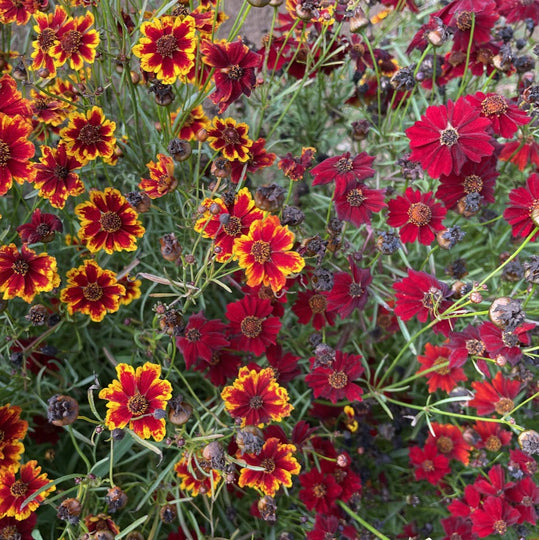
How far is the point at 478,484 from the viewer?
1074 millimetres

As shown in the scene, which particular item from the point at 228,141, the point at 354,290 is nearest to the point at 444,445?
the point at 354,290

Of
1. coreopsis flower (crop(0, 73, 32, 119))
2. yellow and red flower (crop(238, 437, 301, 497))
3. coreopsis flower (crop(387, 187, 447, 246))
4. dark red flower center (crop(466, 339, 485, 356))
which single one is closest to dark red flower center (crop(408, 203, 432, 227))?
coreopsis flower (crop(387, 187, 447, 246))

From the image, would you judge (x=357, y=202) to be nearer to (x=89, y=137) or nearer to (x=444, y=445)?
(x=89, y=137)

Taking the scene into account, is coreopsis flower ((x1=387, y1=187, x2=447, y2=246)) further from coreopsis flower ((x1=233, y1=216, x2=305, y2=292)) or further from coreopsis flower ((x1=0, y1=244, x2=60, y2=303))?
coreopsis flower ((x1=0, y1=244, x2=60, y2=303))

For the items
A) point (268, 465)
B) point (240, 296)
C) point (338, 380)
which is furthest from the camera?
point (240, 296)

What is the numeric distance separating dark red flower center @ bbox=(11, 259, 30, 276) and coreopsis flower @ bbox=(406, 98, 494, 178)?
65cm

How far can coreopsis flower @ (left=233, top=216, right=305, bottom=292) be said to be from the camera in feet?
2.79

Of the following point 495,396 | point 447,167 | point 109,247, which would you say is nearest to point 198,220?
point 109,247

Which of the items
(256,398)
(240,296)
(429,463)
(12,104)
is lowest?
(429,463)

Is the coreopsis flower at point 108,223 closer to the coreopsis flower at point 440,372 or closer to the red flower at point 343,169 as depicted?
the red flower at point 343,169

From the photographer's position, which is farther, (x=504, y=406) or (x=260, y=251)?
(x=504, y=406)

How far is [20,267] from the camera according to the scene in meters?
0.91

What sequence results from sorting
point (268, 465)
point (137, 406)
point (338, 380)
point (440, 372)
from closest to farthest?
point (137, 406) < point (268, 465) < point (338, 380) < point (440, 372)

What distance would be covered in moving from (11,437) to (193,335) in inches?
13.0
